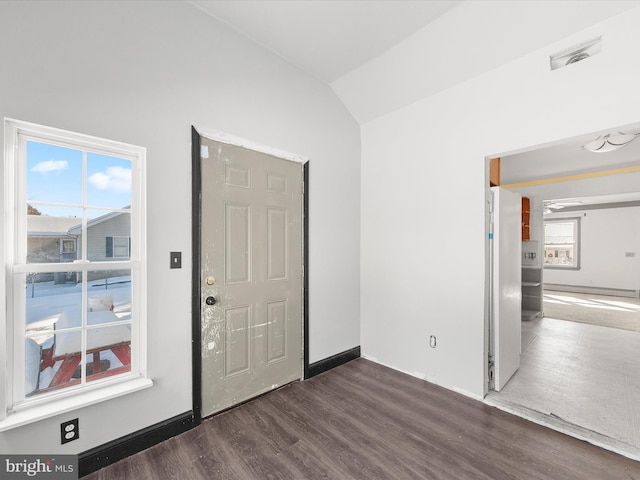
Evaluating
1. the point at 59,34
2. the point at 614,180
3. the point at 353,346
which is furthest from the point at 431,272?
the point at 614,180

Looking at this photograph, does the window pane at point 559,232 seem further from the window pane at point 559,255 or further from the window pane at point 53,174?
the window pane at point 53,174

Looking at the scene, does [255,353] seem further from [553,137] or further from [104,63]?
[553,137]

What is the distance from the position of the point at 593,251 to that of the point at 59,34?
12.1 m

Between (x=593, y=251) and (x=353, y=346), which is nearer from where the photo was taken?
(x=353, y=346)

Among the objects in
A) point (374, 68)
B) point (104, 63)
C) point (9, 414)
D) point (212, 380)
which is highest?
point (374, 68)

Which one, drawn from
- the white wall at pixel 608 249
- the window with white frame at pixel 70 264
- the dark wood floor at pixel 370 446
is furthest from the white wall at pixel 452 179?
the white wall at pixel 608 249

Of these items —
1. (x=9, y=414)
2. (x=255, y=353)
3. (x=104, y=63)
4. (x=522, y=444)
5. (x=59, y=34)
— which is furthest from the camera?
(x=255, y=353)

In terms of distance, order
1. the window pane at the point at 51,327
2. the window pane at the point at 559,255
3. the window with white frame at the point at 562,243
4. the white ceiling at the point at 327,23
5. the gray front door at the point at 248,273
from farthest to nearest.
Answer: the window pane at the point at 559,255, the window with white frame at the point at 562,243, the gray front door at the point at 248,273, the white ceiling at the point at 327,23, the window pane at the point at 51,327

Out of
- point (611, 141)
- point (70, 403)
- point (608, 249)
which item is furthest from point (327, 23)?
point (608, 249)

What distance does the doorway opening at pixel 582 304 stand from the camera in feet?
7.52

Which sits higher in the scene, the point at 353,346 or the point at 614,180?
the point at 614,180

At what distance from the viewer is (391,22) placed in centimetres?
234

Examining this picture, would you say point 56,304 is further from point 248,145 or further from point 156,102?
point 248,145

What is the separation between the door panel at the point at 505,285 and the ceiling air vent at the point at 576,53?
103 cm
